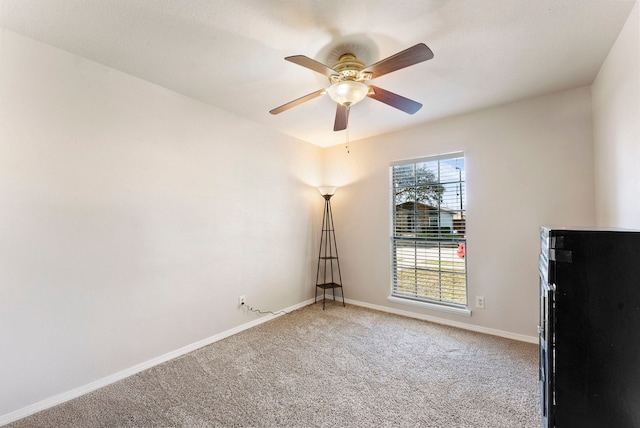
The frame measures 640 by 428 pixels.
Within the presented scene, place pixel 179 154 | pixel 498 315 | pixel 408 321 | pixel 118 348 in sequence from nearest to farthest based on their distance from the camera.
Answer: pixel 118 348, pixel 179 154, pixel 498 315, pixel 408 321

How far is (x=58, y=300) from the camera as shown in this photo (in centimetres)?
193

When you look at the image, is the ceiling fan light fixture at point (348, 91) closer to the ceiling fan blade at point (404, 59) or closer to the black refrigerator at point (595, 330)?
the ceiling fan blade at point (404, 59)

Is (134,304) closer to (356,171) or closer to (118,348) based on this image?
(118,348)

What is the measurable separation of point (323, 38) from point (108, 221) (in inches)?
81.5

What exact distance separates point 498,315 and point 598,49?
240cm

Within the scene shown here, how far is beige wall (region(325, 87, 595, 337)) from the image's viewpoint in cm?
254

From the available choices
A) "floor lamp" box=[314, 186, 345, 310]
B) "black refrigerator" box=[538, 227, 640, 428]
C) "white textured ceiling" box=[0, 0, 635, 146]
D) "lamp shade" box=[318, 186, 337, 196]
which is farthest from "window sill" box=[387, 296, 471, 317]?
"white textured ceiling" box=[0, 0, 635, 146]

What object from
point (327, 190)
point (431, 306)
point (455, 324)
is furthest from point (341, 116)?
point (455, 324)

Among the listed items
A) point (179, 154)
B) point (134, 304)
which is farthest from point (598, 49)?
point (134, 304)

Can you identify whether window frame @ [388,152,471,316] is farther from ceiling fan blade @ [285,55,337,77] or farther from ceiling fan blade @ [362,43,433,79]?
ceiling fan blade @ [285,55,337,77]

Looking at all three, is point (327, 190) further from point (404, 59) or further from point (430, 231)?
point (404, 59)

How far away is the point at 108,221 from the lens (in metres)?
2.17

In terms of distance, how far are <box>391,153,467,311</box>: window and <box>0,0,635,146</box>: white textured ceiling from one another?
1.04 metres

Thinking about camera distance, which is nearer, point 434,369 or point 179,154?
point 434,369
